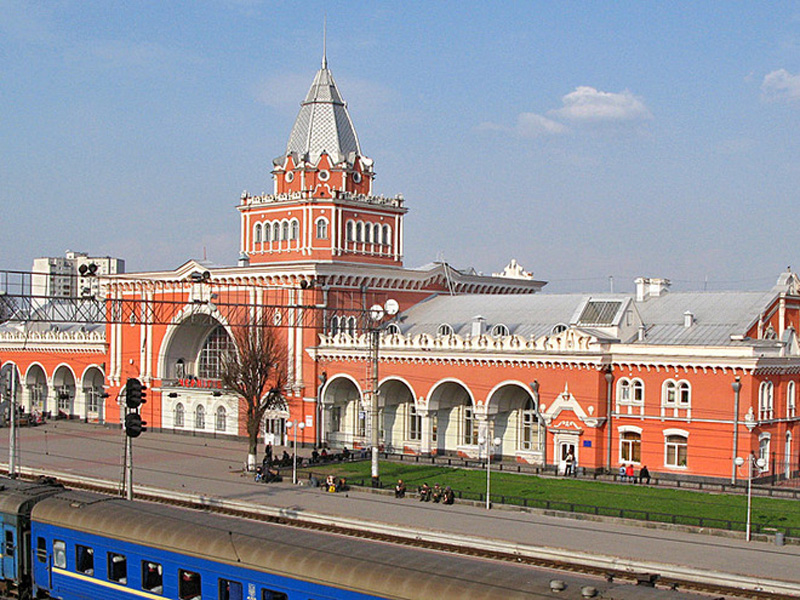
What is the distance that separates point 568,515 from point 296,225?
3111 centimetres

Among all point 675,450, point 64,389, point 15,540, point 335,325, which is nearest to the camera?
point 15,540

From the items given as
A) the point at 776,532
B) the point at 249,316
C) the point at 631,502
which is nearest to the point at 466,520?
the point at 631,502

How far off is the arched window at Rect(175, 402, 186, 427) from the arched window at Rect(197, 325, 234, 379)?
8.28 ft

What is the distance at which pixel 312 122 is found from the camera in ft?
212

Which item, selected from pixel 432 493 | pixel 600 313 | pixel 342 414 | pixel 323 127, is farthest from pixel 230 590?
pixel 323 127

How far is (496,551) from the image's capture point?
3167cm

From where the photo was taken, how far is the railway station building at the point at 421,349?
46.5 meters

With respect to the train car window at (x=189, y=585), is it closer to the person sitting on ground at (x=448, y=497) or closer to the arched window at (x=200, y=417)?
the person sitting on ground at (x=448, y=497)

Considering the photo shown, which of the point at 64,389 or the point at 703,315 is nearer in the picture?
the point at 703,315

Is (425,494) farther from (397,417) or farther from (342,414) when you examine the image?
(342,414)

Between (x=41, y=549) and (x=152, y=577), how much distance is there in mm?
4284

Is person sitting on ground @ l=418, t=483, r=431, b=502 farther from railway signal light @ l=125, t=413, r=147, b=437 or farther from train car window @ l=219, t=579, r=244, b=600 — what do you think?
Result: train car window @ l=219, t=579, r=244, b=600

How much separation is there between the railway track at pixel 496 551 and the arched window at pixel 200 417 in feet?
71.1

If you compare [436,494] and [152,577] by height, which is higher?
[152,577]
